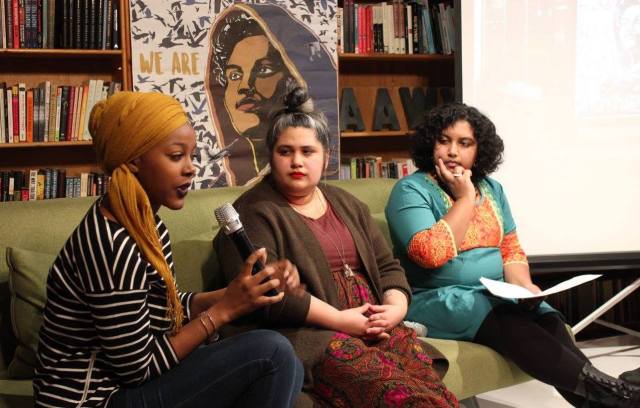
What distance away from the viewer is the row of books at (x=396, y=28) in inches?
165

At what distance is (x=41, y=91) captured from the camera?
3670mm

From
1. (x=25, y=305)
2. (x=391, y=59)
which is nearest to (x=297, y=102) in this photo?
(x=25, y=305)

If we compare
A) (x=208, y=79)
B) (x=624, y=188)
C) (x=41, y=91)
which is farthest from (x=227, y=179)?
(x=624, y=188)

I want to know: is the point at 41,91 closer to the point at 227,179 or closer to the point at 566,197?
the point at 227,179

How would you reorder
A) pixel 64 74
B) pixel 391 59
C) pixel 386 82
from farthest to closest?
1. pixel 386 82
2. pixel 391 59
3. pixel 64 74

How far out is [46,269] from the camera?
6.96 feet

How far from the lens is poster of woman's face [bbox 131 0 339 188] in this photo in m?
3.69

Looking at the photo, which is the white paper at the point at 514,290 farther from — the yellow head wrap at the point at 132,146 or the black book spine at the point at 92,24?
the black book spine at the point at 92,24

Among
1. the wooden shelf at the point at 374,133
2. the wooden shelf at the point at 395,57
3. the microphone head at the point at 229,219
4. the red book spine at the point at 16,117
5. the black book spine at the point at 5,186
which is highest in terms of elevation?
the wooden shelf at the point at 395,57

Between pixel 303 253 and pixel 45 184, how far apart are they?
2017mm

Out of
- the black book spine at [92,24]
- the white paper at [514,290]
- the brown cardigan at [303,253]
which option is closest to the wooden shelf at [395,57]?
the black book spine at [92,24]

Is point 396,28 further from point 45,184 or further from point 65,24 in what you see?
point 45,184

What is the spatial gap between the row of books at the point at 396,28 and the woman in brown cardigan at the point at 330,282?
6.34 feet

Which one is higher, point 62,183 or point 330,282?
point 62,183
